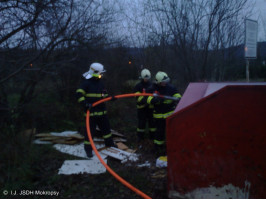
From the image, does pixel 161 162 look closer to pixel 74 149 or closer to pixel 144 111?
pixel 144 111

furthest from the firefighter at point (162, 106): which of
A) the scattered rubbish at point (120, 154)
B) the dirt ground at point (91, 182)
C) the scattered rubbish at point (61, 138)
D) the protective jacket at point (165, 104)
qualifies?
the scattered rubbish at point (61, 138)

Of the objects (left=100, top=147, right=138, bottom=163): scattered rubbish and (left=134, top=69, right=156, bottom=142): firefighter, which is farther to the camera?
(left=134, top=69, right=156, bottom=142): firefighter

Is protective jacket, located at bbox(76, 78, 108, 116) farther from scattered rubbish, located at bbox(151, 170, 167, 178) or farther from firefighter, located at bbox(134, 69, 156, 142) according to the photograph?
scattered rubbish, located at bbox(151, 170, 167, 178)

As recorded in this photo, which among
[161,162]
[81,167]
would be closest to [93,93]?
[81,167]

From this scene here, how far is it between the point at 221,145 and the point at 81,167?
2.76 m

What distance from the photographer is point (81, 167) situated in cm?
450

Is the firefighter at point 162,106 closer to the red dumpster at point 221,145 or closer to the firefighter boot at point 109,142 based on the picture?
the firefighter boot at point 109,142

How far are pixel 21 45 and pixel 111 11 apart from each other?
418 cm

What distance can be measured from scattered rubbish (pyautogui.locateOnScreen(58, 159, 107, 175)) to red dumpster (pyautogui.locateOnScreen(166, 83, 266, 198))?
1.77 metres

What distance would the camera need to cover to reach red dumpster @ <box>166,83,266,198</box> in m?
2.71

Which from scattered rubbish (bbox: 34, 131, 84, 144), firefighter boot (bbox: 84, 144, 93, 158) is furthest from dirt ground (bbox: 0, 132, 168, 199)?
scattered rubbish (bbox: 34, 131, 84, 144)

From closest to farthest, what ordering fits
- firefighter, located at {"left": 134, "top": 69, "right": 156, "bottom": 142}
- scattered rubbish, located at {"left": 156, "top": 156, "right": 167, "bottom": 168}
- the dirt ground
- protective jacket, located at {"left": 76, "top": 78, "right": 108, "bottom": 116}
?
1. the dirt ground
2. scattered rubbish, located at {"left": 156, "top": 156, "right": 167, "bottom": 168}
3. protective jacket, located at {"left": 76, "top": 78, "right": 108, "bottom": 116}
4. firefighter, located at {"left": 134, "top": 69, "right": 156, "bottom": 142}

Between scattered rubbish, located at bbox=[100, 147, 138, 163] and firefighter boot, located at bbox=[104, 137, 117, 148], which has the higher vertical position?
firefighter boot, located at bbox=[104, 137, 117, 148]

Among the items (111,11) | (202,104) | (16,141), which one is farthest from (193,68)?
(16,141)
